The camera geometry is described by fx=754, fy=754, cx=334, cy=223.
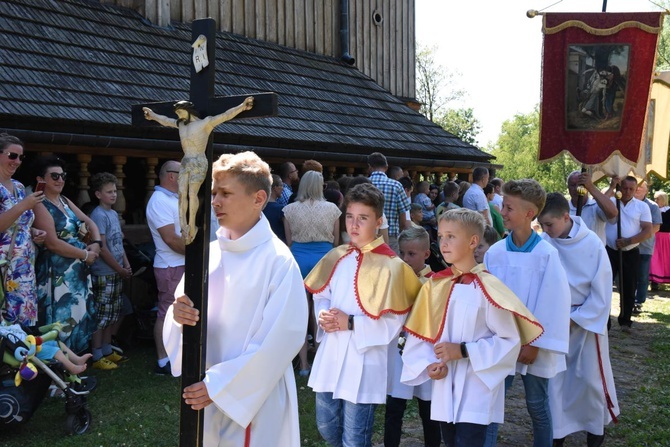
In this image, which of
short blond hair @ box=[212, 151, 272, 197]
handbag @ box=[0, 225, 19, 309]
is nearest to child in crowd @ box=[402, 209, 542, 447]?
short blond hair @ box=[212, 151, 272, 197]

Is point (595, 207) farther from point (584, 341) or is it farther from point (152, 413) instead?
point (152, 413)

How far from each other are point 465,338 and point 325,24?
10.0 metres

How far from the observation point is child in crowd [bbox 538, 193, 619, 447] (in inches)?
189

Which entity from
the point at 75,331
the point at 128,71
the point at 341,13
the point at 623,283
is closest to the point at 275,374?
the point at 75,331

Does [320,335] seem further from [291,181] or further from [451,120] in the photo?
[451,120]

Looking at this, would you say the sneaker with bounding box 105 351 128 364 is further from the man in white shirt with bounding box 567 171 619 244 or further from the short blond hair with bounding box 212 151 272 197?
the man in white shirt with bounding box 567 171 619 244

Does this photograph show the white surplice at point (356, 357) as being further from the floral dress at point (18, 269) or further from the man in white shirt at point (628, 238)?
the man in white shirt at point (628, 238)

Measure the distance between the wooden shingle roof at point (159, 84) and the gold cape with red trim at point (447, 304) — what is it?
3937 millimetres

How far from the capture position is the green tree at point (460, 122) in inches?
1988

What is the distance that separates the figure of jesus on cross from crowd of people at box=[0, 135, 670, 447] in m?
0.21

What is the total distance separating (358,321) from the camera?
4.07 metres

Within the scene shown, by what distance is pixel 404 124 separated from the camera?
12391 millimetres

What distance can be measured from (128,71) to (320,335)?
4.80 metres

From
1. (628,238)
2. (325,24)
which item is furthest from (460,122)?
(628,238)
